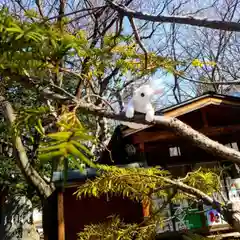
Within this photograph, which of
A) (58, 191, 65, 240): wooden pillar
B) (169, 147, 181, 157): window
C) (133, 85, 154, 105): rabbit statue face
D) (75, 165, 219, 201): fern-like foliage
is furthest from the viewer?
(169, 147, 181, 157): window

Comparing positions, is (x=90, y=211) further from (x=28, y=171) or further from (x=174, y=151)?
(x=174, y=151)

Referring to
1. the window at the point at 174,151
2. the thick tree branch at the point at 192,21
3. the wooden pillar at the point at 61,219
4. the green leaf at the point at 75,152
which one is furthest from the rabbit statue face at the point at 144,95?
the window at the point at 174,151

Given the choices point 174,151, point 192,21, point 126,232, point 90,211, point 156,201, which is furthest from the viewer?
point 174,151

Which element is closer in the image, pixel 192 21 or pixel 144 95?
pixel 192 21

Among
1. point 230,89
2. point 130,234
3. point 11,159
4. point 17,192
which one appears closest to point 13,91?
point 11,159

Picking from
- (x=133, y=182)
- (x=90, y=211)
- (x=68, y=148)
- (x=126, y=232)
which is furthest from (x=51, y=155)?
(x=90, y=211)

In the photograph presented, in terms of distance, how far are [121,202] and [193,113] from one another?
290 centimetres

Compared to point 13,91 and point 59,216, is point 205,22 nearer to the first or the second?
point 59,216

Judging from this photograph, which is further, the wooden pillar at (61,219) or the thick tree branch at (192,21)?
the wooden pillar at (61,219)

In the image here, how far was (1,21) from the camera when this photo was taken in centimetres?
A: 144

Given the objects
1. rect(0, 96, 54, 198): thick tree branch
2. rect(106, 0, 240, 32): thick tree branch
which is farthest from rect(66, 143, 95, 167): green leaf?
rect(0, 96, 54, 198): thick tree branch

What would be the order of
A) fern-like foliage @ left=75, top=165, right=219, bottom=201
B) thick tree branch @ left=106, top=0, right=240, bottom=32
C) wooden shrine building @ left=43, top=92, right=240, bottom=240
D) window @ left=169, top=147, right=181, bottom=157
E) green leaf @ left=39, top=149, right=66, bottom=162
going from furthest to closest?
window @ left=169, top=147, right=181, bottom=157 → wooden shrine building @ left=43, top=92, right=240, bottom=240 → fern-like foliage @ left=75, top=165, right=219, bottom=201 → thick tree branch @ left=106, top=0, right=240, bottom=32 → green leaf @ left=39, top=149, right=66, bottom=162

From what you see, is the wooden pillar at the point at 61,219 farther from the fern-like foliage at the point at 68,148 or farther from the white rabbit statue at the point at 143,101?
the fern-like foliage at the point at 68,148

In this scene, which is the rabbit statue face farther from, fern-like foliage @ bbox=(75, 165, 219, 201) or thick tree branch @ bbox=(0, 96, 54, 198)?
thick tree branch @ bbox=(0, 96, 54, 198)
